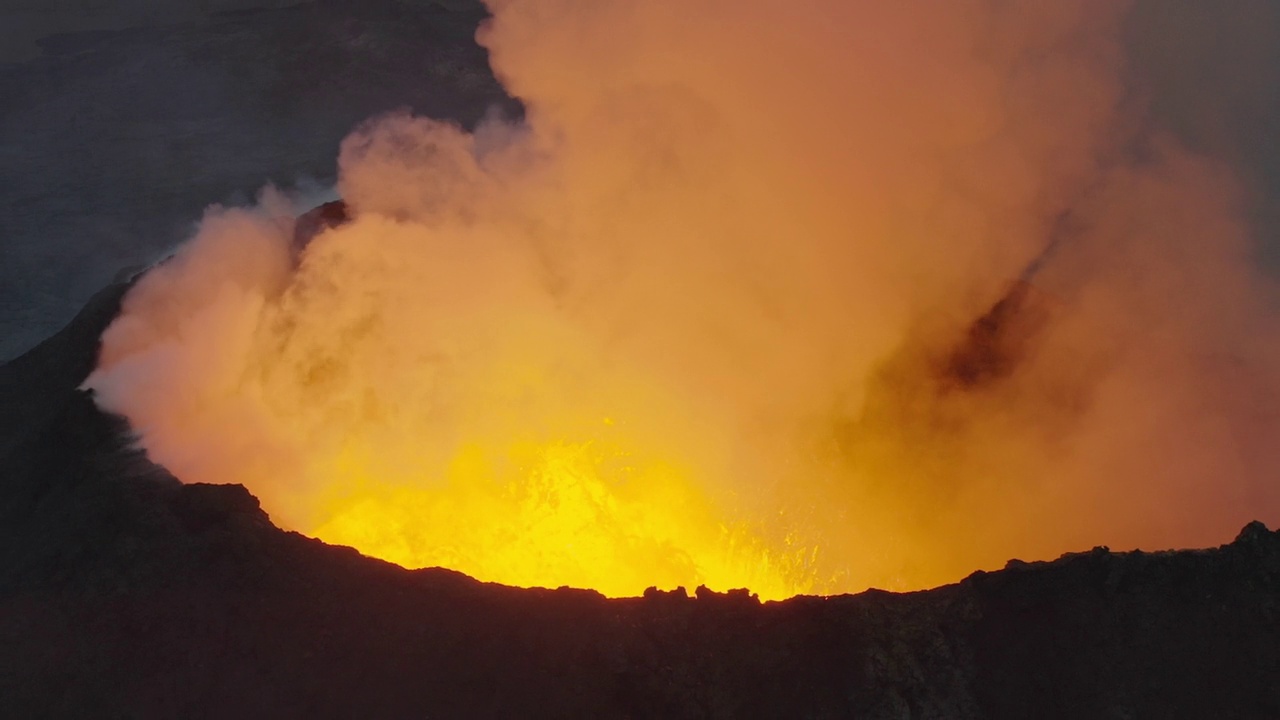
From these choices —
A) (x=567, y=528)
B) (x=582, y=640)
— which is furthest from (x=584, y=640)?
(x=567, y=528)

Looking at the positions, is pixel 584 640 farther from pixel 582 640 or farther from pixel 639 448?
pixel 639 448

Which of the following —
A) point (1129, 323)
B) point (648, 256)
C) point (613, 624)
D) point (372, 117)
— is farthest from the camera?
point (372, 117)

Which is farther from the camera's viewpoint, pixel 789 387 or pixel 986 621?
pixel 789 387

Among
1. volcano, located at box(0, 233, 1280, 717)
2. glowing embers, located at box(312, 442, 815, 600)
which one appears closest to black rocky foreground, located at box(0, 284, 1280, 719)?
volcano, located at box(0, 233, 1280, 717)

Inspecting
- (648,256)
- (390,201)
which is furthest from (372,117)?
(648,256)

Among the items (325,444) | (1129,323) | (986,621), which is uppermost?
(1129,323)

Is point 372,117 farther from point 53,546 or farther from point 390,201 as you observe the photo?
point 53,546
